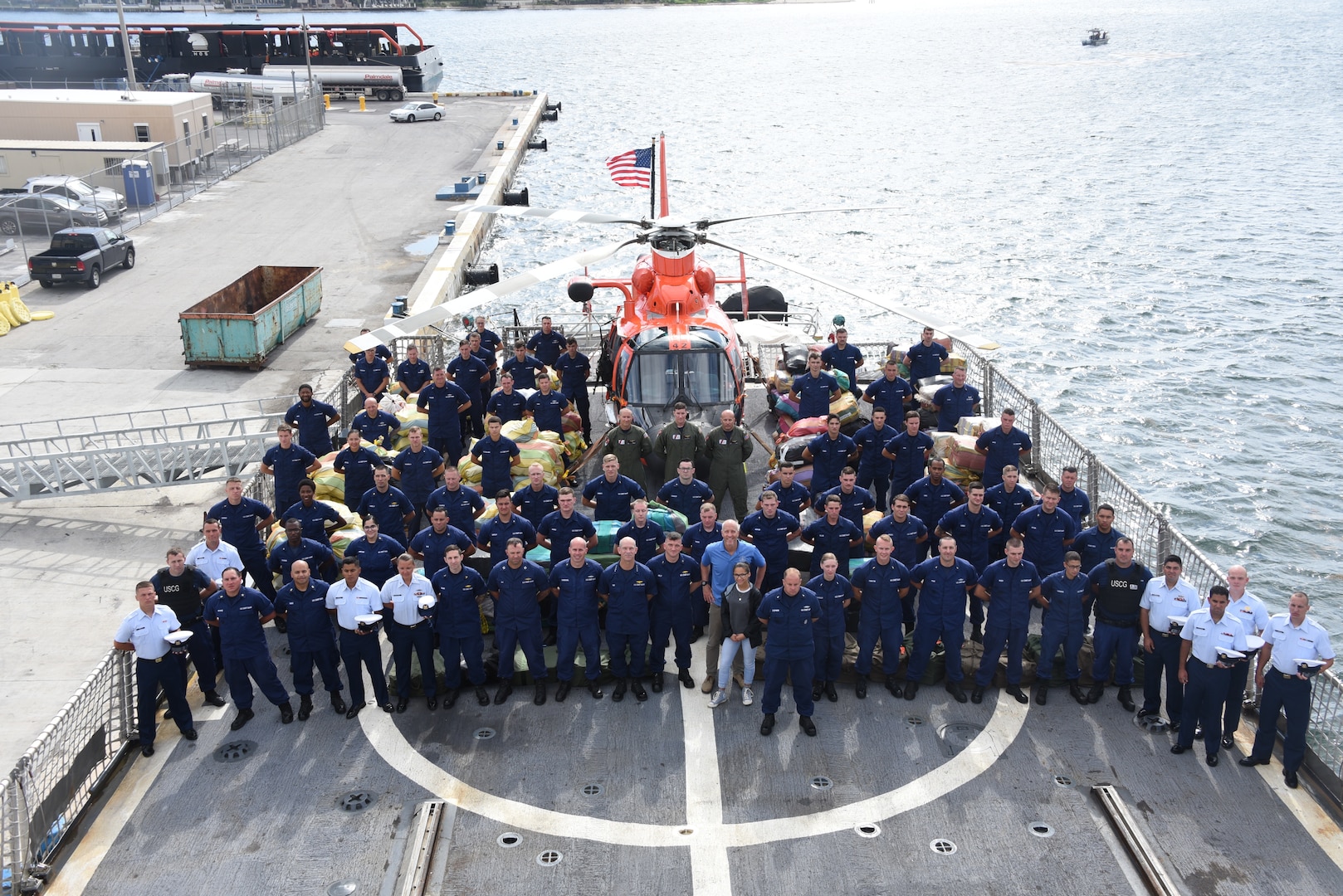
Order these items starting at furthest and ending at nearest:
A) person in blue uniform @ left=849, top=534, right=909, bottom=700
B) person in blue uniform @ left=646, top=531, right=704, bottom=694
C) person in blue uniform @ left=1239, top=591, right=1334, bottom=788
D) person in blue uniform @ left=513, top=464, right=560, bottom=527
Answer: person in blue uniform @ left=513, top=464, right=560, bottom=527 < person in blue uniform @ left=646, top=531, right=704, bottom=694 < person in blue uniform @ left=849, top=534, right=909, bottom=700 < person in blue uniform @ left=1239, top=591, right=1334, bottom=788

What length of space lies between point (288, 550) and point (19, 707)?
11.8ft

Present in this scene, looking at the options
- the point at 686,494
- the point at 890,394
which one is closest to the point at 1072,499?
the point at 890,394

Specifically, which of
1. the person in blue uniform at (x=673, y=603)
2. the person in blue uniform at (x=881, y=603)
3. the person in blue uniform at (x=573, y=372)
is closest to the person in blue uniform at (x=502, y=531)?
the person in blue uniform at (x=673, y=603)

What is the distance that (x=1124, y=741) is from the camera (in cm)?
983

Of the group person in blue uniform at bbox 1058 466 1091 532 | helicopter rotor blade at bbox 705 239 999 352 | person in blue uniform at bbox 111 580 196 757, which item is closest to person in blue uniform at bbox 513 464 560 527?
person in blue uniform at bbox 111 580 196 757

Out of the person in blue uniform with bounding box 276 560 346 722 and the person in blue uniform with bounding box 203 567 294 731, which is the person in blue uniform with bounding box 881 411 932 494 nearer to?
the person in blue uniform with bounding box 276 560 346 722

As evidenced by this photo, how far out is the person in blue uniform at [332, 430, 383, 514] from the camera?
12859 millimetres

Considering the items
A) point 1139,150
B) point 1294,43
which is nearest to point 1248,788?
point 1139,150

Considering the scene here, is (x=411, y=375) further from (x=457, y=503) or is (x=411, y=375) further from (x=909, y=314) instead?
(x=909, y=314)

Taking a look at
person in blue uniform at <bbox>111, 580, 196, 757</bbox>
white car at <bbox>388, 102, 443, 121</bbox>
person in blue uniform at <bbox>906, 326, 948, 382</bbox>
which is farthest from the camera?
white car at <bbox>388, 102, 443, 121</bbox>

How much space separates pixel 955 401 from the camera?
14578 millimetres

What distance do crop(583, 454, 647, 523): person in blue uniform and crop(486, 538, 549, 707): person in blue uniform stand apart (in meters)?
1.58

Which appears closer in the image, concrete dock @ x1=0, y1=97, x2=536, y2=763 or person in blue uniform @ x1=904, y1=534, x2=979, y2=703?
person in blue uniform @ x1=904, y1=534, x2=979, y2=703

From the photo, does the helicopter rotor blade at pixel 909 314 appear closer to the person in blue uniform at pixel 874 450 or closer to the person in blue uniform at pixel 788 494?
the person in blue uniform at pixel 874 450
